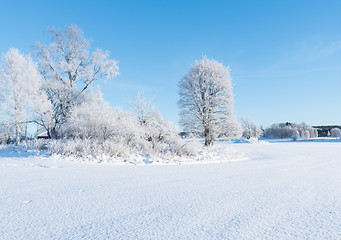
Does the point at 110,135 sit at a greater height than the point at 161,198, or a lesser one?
greater

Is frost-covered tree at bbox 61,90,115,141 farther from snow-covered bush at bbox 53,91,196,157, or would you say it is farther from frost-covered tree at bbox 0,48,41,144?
frost-covered tree at bbox 0,48,41,144

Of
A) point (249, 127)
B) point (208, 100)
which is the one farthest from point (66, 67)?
point (249, 127)

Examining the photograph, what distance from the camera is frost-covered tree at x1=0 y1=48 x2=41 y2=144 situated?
13.5m

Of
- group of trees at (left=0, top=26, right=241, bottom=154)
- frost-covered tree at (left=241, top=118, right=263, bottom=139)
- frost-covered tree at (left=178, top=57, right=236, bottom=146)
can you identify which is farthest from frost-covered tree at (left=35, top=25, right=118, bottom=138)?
frost-covered tree at (left=241, top=118, right=263, bottom=139)

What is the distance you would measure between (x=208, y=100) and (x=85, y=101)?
9.68m

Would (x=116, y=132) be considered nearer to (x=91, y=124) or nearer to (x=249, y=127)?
(x=91, y=124)

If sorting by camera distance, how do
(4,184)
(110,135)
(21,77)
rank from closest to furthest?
(4,184) → (110,135) → (21,77)

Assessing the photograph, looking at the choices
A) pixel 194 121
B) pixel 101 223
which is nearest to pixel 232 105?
pixel 194 121

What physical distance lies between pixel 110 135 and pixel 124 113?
167cm

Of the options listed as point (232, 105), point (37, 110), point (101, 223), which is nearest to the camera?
point (101, 223)

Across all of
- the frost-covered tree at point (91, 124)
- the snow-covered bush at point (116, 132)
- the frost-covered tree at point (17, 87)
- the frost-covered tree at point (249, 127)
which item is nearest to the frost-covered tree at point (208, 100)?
the snow-covered bush at point (116, 132)

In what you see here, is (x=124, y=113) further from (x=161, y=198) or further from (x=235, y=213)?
(x=235, y=213)

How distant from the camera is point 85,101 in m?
14.4

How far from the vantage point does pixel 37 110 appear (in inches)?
509
